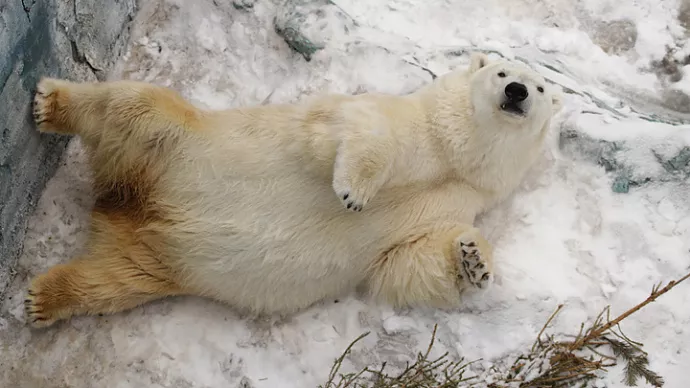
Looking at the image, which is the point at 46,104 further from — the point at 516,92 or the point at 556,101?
the point at 556,101

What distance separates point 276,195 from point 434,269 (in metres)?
0.85

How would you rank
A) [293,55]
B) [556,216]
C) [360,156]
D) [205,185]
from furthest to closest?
[293,55], [556,216], [205,185], [360,156]

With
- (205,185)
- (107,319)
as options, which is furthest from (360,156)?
(107,319)

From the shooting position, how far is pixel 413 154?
11.2ft

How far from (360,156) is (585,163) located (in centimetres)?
151

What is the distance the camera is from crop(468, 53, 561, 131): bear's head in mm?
3329

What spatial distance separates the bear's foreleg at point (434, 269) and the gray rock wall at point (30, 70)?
175 cm

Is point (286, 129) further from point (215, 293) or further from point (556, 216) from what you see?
point (556, 216)

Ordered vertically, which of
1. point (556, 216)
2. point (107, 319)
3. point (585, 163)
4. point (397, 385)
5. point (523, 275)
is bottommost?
point (107, 319)

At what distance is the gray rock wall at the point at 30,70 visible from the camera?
3018mm

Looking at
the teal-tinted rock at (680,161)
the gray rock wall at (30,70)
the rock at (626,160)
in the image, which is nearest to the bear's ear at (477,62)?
the rock at (626,160)

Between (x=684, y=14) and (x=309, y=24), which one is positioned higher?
(x=684, y=14)

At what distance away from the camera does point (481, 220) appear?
3764 mm

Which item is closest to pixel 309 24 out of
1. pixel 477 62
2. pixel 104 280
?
pixel 477 62
